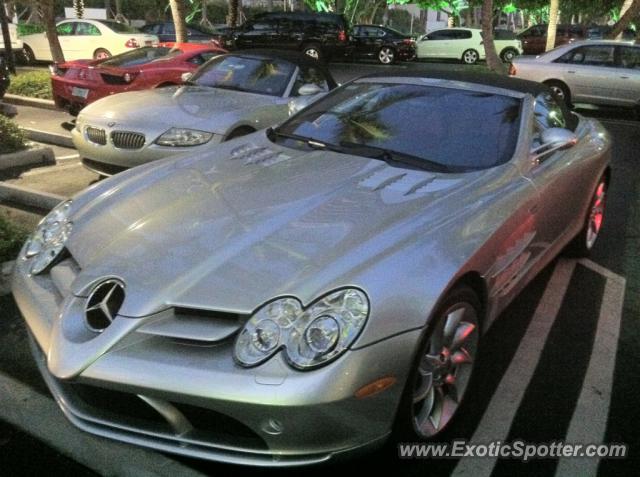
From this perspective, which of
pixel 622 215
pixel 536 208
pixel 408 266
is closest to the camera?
pixel 408 266

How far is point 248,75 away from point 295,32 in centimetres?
1551

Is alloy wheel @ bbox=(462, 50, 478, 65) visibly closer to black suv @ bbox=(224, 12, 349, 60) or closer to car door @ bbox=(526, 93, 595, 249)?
black suv @ bbox=(224, 12, 349, 60)

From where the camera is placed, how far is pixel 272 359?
7.21ft

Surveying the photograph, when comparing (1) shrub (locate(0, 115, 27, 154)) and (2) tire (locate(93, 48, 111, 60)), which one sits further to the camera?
(2) tire (locate(93, 48, 111, 60))

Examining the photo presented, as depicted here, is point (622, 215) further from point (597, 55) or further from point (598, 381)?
point (597, 55)

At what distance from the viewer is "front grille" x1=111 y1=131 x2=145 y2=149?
602 centimetres

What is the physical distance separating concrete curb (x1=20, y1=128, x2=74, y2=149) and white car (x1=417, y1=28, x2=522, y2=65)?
1985cm

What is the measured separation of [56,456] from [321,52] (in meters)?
20.8

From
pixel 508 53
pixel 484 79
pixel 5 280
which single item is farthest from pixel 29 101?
pixel 508 53

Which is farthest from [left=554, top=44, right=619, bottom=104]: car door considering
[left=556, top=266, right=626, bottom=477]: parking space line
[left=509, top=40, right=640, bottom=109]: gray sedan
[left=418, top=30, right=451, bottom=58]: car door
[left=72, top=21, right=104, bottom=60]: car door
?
[left=418, top=30, right=451, bottom=58]: car door

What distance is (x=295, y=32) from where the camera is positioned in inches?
866

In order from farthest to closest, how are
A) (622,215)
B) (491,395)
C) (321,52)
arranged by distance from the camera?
(321,52), (622,215), (491,395)

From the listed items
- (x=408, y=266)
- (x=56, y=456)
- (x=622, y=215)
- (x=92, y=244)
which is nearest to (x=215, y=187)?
(x=92, y=244)

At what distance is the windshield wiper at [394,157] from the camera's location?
346 cm
